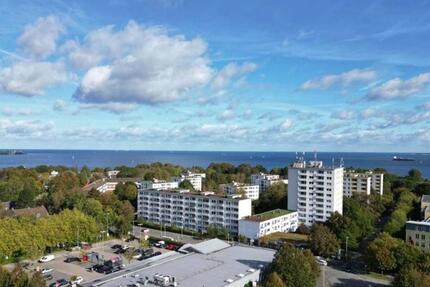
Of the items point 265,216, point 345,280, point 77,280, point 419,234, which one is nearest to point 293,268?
point 345,280

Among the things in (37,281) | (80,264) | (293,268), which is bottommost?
(80,264)

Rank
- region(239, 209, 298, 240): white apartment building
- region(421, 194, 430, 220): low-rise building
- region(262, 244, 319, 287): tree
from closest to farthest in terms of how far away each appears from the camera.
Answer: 1. region(262, 244, 319, 287): tree
2. region(239, 209, 298, 240): white apartment building
3. region(421, 194, 430, 220): low-rise building

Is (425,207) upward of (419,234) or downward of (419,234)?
upward

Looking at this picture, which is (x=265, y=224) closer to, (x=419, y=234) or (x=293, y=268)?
(x=419, y=234)

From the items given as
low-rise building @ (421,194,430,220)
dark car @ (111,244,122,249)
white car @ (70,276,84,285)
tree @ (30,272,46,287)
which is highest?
low-rise building @ (421,194,430,220)

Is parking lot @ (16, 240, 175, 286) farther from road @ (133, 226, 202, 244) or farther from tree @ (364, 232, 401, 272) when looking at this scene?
tree @ (364, 232, 401, 272)

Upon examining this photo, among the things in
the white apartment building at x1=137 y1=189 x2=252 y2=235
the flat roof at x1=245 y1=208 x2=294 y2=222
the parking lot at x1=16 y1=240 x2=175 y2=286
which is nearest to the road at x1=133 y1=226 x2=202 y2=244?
the white apartment building at x1=137 y1=189 x2=252 y2=235

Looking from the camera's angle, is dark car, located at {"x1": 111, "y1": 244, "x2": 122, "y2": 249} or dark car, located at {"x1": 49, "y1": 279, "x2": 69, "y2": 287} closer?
dark car, located at {"x1": 49, "y1": 279, "x2": 69, "y2": 287}
